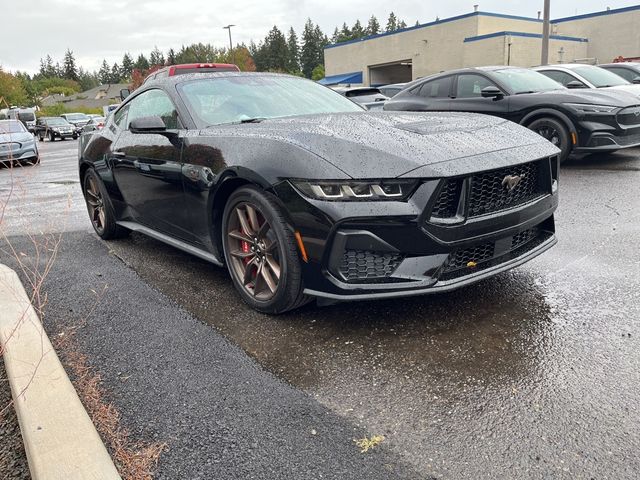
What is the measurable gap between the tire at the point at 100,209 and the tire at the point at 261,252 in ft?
7.19

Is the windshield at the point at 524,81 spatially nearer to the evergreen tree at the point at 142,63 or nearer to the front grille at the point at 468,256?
the front grille at the point at 468,256

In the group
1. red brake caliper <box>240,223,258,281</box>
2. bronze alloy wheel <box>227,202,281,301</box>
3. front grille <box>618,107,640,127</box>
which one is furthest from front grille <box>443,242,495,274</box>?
front grille <box>618,107,640,127</box>

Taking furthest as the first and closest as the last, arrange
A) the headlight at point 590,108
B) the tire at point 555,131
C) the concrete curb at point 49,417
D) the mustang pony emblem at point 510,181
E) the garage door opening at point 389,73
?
the garage door opening at point 389,73 → the tire at point 555,131 → the headlight at point 590,108 → the mustang pony emblem at point 510,181 → the concrete curb at point 49,417

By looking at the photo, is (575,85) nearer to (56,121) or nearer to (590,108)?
(590,108)

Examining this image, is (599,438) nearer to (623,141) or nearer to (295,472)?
(295,472)

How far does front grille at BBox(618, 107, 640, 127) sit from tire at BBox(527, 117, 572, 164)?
69cm

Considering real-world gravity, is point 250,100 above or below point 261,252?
above

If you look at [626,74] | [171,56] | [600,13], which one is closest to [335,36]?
[171,56]

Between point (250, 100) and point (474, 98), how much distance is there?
5.59 m

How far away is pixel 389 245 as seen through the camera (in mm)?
2682

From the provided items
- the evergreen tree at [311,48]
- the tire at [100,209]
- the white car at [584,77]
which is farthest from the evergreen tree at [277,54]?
the tire at [100,209]

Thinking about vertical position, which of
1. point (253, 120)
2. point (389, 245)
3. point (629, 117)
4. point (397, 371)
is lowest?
point (397, 371)

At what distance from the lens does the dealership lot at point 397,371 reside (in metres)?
1.99

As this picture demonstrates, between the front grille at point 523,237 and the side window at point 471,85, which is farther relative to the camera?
the side window at point 471,85
